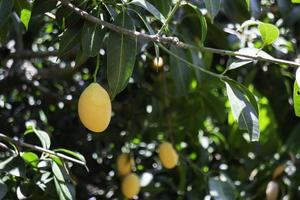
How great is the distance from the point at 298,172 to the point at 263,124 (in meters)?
0.23

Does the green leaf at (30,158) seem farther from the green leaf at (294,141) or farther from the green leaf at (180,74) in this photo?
the green leaf at (294,141)

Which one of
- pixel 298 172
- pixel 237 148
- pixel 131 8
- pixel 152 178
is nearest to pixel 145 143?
pixel 152 178

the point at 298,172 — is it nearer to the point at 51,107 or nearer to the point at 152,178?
the point at 152,178

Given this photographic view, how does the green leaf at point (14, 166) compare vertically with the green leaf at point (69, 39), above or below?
below

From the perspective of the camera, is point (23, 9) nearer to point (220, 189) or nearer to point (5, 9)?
point (5, 9)

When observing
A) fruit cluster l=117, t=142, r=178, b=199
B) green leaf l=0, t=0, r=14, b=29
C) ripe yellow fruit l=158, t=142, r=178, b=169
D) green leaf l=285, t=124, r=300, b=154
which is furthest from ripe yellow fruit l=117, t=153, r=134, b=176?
green leaf l=0, t=0, r=14, b=29

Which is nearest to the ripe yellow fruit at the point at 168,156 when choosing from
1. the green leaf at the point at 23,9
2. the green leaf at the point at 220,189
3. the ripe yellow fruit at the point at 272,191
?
the green leaf at the point at 220,189

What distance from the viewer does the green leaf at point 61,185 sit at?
1.15m

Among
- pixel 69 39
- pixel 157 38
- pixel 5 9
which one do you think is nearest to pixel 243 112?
pixel 157 38

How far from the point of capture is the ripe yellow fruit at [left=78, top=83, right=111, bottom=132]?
3.29 feet

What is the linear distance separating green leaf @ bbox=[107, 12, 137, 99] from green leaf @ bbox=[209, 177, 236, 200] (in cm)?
65

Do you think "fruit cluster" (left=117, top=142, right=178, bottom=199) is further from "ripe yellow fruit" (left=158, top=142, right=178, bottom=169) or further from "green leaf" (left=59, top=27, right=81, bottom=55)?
"green leaf" (left=59, top=27, right=81, bottom=55)

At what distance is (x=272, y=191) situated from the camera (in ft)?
5.73

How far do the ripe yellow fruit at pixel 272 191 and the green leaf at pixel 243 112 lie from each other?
0.75m
